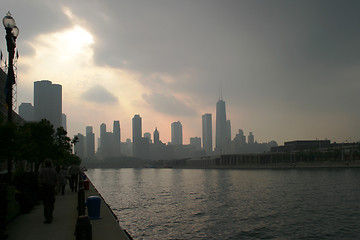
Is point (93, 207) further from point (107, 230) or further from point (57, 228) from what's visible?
point (107, 230)

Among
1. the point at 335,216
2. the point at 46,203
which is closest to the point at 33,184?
the point at 46,203

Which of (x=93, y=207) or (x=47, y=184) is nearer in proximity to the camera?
(x=47, y=184)

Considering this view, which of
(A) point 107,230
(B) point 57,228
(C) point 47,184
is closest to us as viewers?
(A) point 107,230

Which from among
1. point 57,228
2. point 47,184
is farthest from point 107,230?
point 47,184

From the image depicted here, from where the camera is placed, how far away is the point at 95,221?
43.9 ft

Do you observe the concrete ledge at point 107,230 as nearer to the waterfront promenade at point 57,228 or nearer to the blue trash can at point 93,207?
the waterfront promenade at point 57,228

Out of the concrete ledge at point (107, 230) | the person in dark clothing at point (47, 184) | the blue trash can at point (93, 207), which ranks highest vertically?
the person in dark clothing at point (47, 184)

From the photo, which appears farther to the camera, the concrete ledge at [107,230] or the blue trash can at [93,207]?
the blue trash can at [93,207]

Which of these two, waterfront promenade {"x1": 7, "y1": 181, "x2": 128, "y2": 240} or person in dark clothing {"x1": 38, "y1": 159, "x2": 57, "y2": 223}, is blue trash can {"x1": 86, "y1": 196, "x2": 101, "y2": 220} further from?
person in dark clothing {"x1": 38, "y1": 159, "x2": 57, "y2": 223}

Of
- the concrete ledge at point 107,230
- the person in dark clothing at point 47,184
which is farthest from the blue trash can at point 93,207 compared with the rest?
the person in dark clothing at point 47,184

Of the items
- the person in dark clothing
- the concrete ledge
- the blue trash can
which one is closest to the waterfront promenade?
the concrete ledge

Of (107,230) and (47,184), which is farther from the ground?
(47,184)

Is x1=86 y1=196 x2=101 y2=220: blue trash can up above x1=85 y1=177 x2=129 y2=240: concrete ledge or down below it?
above

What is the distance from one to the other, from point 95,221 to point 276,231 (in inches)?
553
